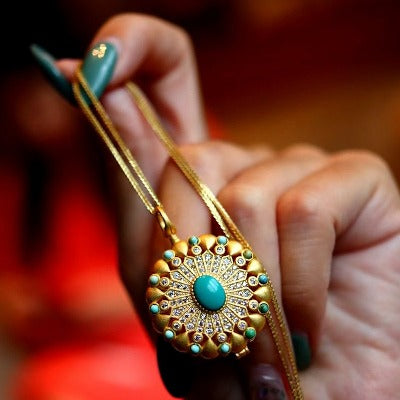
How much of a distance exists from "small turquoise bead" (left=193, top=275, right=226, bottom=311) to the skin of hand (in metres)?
0.09

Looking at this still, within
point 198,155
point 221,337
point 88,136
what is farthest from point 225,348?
point 88,136

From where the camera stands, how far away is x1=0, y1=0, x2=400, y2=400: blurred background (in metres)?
1.39

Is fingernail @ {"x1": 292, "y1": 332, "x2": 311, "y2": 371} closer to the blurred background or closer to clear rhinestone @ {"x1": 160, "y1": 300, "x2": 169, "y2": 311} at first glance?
clear rhinestone @ {"x1": 160, "y1": 300, "x2": 169, "y2": 311}

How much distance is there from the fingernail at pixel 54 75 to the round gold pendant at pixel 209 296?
335 mm

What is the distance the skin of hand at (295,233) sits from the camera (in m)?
0.71

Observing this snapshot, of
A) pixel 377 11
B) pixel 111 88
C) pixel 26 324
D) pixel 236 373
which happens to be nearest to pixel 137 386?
pixel 26 324

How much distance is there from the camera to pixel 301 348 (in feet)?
2.47

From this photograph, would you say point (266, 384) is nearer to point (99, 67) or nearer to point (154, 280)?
point (154, 280)

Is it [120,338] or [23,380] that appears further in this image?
[120,338]

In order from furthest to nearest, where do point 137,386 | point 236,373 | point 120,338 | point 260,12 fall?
point 260,12
point 120,338
point 137,386
point 236,373

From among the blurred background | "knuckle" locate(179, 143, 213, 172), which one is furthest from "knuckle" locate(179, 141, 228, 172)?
the blurred background

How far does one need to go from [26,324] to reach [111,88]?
2.91 ft

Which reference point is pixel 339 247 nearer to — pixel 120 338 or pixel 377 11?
pixel 120 338

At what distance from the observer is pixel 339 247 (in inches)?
32.9
